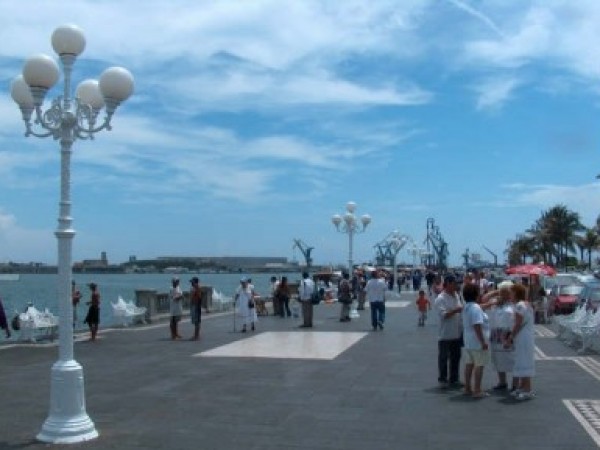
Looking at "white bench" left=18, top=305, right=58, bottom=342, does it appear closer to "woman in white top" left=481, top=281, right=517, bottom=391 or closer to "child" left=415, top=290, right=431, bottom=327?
"child" left=415, top=290, right=431, bottom=327

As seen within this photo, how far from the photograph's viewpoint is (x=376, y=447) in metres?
7.90

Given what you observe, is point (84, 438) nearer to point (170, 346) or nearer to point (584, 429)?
point (584, 429)

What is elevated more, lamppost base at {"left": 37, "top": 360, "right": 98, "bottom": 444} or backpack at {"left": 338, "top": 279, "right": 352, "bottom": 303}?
backpack at {"left": 338, "top": 279, "right": 352, "bottom": 303}

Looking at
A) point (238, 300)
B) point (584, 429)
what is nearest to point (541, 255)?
point (238, 300)

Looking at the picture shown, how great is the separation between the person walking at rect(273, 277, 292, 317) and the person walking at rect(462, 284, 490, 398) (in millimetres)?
17156

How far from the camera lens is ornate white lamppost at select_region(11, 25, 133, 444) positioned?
831cm

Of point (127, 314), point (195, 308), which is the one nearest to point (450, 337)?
point (195, 308)

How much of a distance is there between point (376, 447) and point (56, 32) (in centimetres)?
540

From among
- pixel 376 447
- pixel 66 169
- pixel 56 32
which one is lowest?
pixel 376 447

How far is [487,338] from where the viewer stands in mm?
11086

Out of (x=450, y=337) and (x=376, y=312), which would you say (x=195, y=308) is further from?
(x=450, y=337)

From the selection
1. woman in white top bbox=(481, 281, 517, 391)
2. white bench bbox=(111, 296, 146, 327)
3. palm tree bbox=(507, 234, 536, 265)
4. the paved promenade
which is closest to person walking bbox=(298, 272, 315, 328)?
the paved promenade

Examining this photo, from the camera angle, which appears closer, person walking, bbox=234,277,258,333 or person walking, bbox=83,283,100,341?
person walking, bbox=83,283,100,341

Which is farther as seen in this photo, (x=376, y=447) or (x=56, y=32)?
(x=56, y=32)
